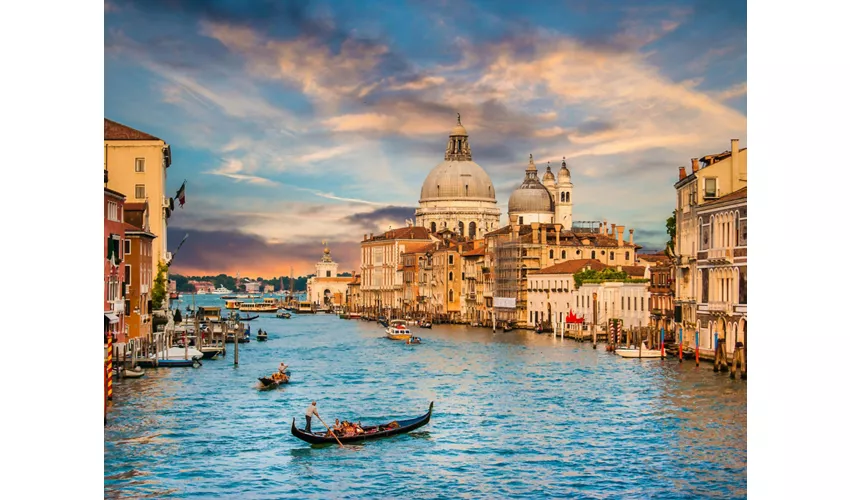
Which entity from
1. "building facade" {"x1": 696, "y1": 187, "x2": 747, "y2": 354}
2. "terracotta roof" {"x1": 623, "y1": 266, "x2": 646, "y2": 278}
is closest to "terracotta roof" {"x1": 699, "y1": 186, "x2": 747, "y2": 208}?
"building facade" {"x1": 696, "y1": 187, "x2": 747, "y2": 354}

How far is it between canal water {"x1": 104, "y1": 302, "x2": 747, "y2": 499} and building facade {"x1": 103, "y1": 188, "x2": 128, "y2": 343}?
0.68m

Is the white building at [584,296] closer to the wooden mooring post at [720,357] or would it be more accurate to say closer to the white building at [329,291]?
the wooden mooring post at [720,357]

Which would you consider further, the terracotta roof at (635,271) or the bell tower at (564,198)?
the bell tower at (564,198)

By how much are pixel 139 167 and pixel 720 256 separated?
5.36 m

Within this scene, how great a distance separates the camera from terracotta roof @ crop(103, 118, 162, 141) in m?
9.81

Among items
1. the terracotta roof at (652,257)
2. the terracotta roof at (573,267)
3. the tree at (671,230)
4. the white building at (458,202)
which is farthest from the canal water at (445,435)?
the white building at (458,202)

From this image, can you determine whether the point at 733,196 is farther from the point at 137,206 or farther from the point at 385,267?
the point at 385,267

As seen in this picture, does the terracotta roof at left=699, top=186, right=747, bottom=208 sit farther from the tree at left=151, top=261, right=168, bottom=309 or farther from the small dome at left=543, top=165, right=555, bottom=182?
the small dome at left=543, top=165, right=555, bottom=182

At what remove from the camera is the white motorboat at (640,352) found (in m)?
17.4

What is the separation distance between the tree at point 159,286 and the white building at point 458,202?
101 ft

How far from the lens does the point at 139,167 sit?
11.9 metres

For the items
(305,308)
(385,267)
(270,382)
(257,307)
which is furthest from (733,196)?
(305,308)
